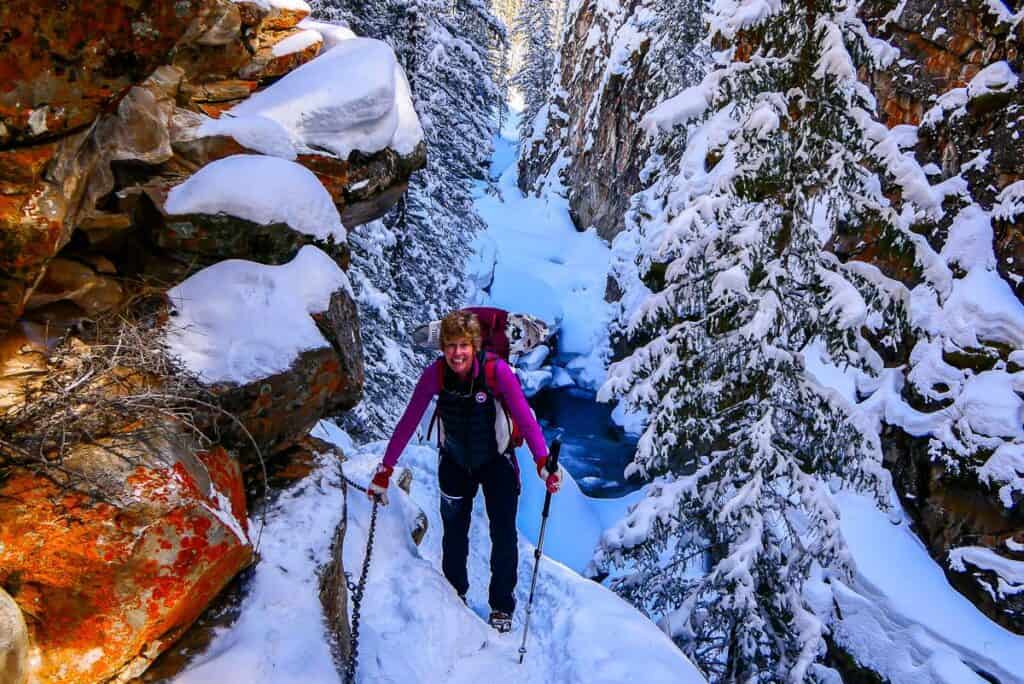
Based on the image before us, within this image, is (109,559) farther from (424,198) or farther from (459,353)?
(424,198)

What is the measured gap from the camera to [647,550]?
7.10m

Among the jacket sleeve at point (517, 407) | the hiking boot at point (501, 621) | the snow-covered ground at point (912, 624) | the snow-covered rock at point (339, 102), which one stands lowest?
the snow-covered ground at point (912, 624)

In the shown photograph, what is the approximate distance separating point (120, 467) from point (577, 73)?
123 ft

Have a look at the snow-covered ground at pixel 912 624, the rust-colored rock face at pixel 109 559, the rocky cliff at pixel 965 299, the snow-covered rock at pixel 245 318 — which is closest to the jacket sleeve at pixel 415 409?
the snow-covered rock at pixel 245 318

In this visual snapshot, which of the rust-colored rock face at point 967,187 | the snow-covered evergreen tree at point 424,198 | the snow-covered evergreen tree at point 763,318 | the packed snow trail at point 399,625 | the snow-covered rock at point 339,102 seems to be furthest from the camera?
the snow-covered evergreen tree at point 424,198

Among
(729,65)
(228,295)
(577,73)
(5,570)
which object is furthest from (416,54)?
(577,73)

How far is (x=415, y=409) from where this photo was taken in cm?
441

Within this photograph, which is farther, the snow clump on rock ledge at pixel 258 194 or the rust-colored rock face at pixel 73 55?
the snow clump on rock ledge at pixel 258 194

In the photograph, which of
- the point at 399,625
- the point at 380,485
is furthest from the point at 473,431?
the point at 399,625

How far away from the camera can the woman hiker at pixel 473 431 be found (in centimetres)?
420

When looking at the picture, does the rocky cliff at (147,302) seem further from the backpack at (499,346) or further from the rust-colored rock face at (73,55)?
the backpack at (499,346)

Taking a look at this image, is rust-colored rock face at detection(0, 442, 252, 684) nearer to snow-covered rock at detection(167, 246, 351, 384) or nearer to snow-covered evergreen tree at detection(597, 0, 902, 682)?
snow-covered rock at detection(167, 246, 351, 384)

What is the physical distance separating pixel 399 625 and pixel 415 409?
1646mm

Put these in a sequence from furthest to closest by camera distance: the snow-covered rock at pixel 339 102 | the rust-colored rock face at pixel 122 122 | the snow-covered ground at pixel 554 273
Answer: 1. the snow-covered ground at pixel 554 273
2. the snow-covered rock at pixel 339 102
3. the rust-colored rock face at pixel 122 122
